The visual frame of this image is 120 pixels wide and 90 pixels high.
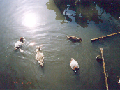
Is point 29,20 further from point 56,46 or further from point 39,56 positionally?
point 39,56

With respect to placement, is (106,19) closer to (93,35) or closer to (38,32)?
(93,35)

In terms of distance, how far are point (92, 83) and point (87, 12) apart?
5712mm

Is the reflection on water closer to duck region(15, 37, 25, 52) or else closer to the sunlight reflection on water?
the sunlight reflection on water

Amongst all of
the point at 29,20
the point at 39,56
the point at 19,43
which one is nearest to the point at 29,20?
the point at 29,20

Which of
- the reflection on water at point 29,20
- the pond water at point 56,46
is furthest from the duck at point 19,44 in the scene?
the reflection on water at point 29,20

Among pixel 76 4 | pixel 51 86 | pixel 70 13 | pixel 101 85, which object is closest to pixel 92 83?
pixel 101 85

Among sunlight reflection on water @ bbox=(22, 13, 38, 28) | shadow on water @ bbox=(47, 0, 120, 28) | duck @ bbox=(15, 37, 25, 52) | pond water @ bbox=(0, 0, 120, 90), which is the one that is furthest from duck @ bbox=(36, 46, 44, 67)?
shadow on water @ bbox=(47, 0, 120, 28)

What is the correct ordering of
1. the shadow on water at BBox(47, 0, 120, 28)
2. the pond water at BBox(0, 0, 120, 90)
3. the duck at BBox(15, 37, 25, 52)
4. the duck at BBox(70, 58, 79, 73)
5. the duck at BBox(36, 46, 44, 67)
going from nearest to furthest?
the pond water at BBox(0, 0, 120, 90), the duck at BBox(70, 58, 79, 73), the duck at BBox(36, 46, 44, 67), the duck at BBox(15, 37, 25, 52), the shadow on water at BBox(47, 0, 120, 28)

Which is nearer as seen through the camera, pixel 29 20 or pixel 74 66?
pixel 74 66

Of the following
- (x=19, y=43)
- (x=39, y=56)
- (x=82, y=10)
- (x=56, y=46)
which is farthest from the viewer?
(x=82, y=10)

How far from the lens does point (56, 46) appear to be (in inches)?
242

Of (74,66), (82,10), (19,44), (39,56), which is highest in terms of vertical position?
(82,10)

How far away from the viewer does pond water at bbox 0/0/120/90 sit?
4910 millimetres

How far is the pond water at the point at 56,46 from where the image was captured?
491 cm
